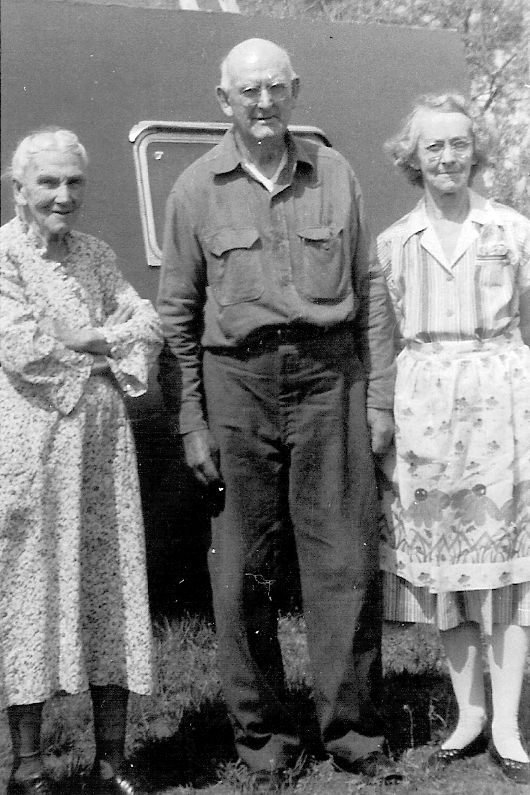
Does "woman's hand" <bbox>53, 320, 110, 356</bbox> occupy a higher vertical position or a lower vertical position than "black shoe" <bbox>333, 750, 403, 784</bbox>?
higher

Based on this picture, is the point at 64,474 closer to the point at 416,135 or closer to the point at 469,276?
the point at 469,276

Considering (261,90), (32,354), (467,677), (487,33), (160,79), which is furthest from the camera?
(487,33)

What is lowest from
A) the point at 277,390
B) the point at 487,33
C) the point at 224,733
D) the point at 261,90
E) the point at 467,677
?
the point at 224,733

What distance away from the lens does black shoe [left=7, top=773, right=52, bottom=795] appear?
10.1 ft

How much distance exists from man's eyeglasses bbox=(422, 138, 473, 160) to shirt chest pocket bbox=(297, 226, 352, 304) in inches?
16.5

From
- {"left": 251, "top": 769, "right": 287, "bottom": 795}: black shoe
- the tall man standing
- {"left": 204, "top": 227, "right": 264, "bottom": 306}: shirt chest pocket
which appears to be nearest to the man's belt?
the tall man standing

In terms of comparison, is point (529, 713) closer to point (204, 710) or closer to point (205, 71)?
point (204, 710)

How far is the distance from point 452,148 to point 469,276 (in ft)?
1.37

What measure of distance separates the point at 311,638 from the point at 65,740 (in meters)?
1.08

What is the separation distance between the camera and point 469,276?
3.30 meters

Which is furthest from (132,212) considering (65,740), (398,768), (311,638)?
(398,768)

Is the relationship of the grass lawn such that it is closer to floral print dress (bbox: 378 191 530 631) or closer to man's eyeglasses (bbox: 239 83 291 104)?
floral print dress (bbox: 378 191 530 631)

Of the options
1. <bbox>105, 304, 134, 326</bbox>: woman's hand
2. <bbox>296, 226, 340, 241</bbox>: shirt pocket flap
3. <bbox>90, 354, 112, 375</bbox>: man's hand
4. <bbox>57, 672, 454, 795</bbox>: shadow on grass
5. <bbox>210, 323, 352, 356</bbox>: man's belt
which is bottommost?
<bbox>57, 672, 454, 795</bbox>: shadow on grass

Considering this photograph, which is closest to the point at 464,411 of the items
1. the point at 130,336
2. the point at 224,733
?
the point at 130,336
